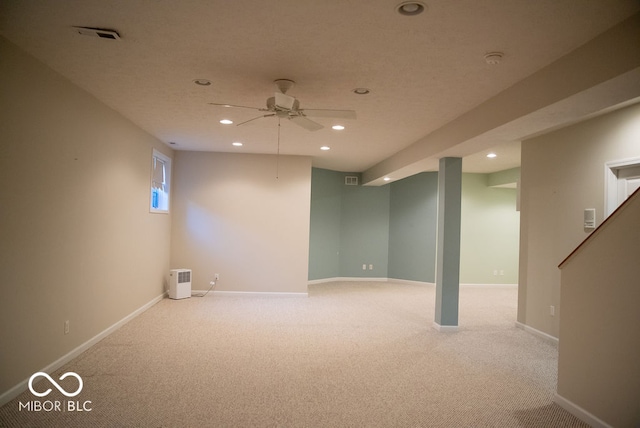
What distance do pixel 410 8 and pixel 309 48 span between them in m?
0.81

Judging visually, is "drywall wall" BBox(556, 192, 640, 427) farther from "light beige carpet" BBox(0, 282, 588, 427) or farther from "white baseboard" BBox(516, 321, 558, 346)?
"white baseboard" BBox(516, 321, 558, 346)

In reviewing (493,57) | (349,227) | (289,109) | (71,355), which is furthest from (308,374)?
(349,227)

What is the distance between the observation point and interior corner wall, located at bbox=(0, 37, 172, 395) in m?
2.91

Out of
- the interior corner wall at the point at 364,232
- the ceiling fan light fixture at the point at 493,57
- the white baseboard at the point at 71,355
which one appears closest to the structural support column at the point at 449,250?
the ceiling fan light fixture at the point at 493,57

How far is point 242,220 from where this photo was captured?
7.28 metres

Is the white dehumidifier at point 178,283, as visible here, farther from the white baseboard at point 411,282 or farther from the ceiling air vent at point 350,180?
the white baseboard at point 411,282

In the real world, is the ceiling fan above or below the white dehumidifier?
above

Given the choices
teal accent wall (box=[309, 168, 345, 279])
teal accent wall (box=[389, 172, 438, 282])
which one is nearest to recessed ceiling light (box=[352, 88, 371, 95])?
teal accent wall (box=[309, 168, 345, 279])

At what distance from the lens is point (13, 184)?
291cm

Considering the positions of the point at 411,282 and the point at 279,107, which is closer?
the point at 279,107

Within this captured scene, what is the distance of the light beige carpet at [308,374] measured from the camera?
9.12 feet

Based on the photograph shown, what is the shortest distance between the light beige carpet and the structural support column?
27 cm

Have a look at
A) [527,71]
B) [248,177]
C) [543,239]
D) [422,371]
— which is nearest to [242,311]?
[248,177]

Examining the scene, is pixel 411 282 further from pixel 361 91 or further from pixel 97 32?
pixel 97 32
